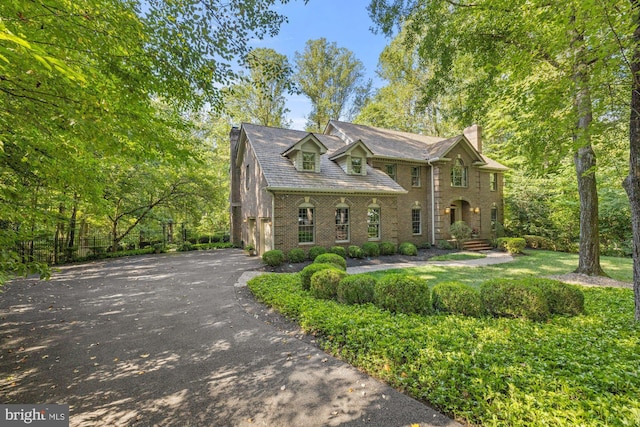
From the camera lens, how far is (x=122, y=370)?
4.30 metres

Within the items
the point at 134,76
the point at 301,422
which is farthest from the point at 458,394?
the point at 134,76

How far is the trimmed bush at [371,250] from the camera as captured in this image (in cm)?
1500

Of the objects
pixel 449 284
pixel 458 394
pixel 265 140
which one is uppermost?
pixel 265 140

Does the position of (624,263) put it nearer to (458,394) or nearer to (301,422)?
(458,394)

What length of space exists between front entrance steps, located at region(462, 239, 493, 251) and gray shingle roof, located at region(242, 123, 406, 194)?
22.6ft

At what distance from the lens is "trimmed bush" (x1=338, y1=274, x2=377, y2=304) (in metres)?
6.69

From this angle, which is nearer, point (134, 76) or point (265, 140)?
point (134, 76)

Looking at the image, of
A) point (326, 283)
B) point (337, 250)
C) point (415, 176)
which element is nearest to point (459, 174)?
point (415, 176)

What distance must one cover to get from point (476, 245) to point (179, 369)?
20.3 meters

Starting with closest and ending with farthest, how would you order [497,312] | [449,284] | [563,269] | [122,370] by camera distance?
1. [122,370]
2. [497,312]
3. [449,284]
4. [563,269]

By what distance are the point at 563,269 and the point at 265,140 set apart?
16.5m

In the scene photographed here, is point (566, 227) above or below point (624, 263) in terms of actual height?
above

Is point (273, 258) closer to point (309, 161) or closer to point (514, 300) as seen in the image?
point (309, 161)

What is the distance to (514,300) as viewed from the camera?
221 inches
